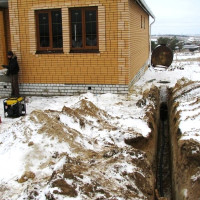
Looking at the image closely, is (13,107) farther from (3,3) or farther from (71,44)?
(3,3)

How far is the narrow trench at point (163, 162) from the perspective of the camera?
4566mm

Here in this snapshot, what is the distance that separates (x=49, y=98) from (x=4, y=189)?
5838 mm

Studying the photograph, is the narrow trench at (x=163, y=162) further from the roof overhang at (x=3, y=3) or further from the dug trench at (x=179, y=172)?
the roof overhang at (x=3, y=3)

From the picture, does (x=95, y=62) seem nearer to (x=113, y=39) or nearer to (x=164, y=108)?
(x=113, y=39)

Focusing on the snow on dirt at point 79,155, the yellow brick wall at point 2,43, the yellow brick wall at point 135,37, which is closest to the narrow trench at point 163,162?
the snow on dirt at point 79,155

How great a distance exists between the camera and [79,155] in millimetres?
4172

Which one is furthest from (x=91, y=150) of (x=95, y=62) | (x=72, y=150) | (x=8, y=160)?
(x=95, y=62)

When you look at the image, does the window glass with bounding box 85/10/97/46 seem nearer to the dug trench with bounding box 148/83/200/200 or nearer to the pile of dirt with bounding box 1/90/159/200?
the pile of dirt with bounding box 1/90/159/200

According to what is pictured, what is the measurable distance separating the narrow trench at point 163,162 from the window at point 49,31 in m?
3.75

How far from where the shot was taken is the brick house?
8664mm

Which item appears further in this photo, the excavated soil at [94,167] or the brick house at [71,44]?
the brick house at [71,44]

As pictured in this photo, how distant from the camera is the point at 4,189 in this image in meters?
3.60

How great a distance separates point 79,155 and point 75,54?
5355 mm

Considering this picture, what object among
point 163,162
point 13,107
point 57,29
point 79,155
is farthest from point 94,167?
point 57,29
